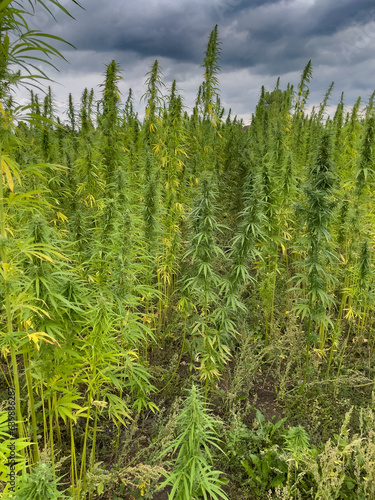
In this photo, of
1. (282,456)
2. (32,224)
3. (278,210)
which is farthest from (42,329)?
(278,210)

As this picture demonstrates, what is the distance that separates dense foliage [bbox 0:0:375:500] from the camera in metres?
1.92

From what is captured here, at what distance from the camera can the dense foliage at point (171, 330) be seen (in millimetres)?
1918

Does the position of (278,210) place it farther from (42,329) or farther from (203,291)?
(42,329)

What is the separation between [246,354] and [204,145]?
4341 mm

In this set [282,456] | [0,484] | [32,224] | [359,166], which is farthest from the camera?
[359,166]

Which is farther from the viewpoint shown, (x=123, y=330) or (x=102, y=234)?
(x=102, y=234)

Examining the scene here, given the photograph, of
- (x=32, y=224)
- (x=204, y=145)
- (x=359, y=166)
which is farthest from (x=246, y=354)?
(x=204, y=145)

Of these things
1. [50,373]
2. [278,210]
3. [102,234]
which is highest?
[278,210]

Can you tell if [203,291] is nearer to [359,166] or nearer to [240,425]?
[240,425]

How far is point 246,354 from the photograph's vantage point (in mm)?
4043

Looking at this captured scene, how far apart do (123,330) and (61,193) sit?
10.1 feet

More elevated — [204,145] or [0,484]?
[204,145]

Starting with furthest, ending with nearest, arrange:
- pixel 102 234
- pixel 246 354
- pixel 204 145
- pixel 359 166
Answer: pixel 204 145
pixel 246 354
pixel 359 166
pixel 102 234

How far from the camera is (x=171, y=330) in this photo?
172 inches
